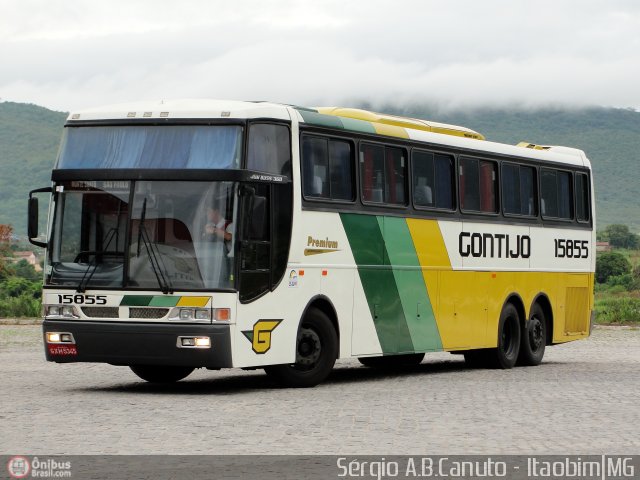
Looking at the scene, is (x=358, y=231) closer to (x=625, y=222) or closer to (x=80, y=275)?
(x=80, y=275)

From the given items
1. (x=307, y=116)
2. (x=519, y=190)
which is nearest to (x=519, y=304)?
(x=519, y=190)

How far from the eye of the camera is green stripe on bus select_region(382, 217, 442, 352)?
2089 centimetres

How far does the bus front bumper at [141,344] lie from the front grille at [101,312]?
121 millimetres

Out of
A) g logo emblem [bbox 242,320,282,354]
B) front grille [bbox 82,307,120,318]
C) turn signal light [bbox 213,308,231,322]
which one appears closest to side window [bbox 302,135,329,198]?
g logo emblem [bbox 242,320,282,354]

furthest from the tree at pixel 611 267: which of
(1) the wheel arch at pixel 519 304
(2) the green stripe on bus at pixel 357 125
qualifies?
(2) the green stripe on bus at pixel 357 125

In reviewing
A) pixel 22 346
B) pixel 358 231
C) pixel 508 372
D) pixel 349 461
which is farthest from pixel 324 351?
pixel 22 346

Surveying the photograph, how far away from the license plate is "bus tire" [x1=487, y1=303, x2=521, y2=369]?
8.62 meters

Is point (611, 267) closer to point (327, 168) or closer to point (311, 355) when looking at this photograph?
point (327, 168)

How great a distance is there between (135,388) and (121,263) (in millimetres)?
2085

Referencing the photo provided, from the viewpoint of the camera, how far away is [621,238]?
151750 millimetres

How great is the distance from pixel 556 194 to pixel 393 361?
4.25 meters

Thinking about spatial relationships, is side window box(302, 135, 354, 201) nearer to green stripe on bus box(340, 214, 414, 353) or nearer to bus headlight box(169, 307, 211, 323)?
green stripe on bus box(340, 214, 414, 353)

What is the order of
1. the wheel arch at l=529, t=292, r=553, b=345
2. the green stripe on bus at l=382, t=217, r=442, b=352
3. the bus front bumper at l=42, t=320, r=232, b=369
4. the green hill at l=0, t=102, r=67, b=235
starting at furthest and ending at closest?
the green hill at l=0, t=102, r=67, b=235
the wheel arch at l=529, t=292, r=553, b=345
the green stripe on bus at l=382, t=217, r=442, b=352
the bus front bumper at l=42, t=320, r=232, b=369

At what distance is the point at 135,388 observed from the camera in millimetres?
18938
